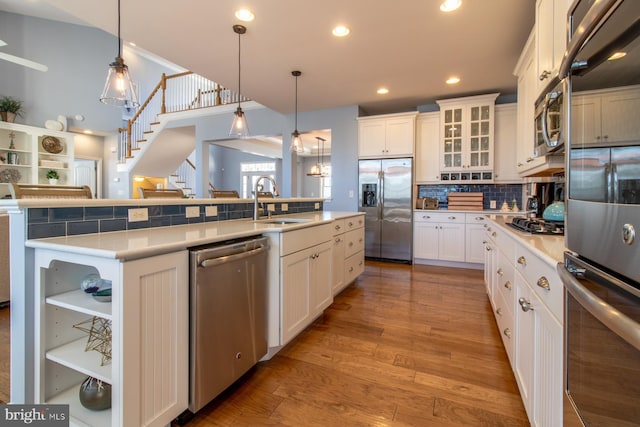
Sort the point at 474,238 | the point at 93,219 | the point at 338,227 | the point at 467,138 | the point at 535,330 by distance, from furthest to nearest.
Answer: the point at 467,138, the point at 474,238, the point at 338,227, the point at 93,219, the point at 535,330

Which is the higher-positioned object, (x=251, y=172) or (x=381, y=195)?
(x=251, y=172)

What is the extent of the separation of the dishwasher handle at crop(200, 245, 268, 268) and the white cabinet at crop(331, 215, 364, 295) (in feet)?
3.83

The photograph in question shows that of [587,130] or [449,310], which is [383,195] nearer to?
[449,310]

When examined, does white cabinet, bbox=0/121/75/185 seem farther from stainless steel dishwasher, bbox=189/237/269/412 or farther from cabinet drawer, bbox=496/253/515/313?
cabinet drawer, bbox=496/253/515/313

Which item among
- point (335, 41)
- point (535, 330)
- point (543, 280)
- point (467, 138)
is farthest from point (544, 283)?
point (467, 138)

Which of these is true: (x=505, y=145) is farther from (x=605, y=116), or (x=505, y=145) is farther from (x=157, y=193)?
(x=157, y=193)

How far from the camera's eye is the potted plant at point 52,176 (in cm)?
→ 631

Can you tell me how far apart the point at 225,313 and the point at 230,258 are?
0.28m

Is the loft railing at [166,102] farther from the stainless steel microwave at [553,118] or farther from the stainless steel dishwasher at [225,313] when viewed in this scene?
the stainless steel microwave at [553,118]

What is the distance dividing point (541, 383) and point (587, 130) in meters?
0.94

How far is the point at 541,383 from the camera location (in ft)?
3.65

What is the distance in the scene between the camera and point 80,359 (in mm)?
1308

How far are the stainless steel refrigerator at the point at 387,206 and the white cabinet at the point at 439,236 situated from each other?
133 mm

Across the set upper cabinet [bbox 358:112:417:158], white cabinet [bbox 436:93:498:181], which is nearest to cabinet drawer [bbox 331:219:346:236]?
upper cabinet [bbox 358:112:417:158]
